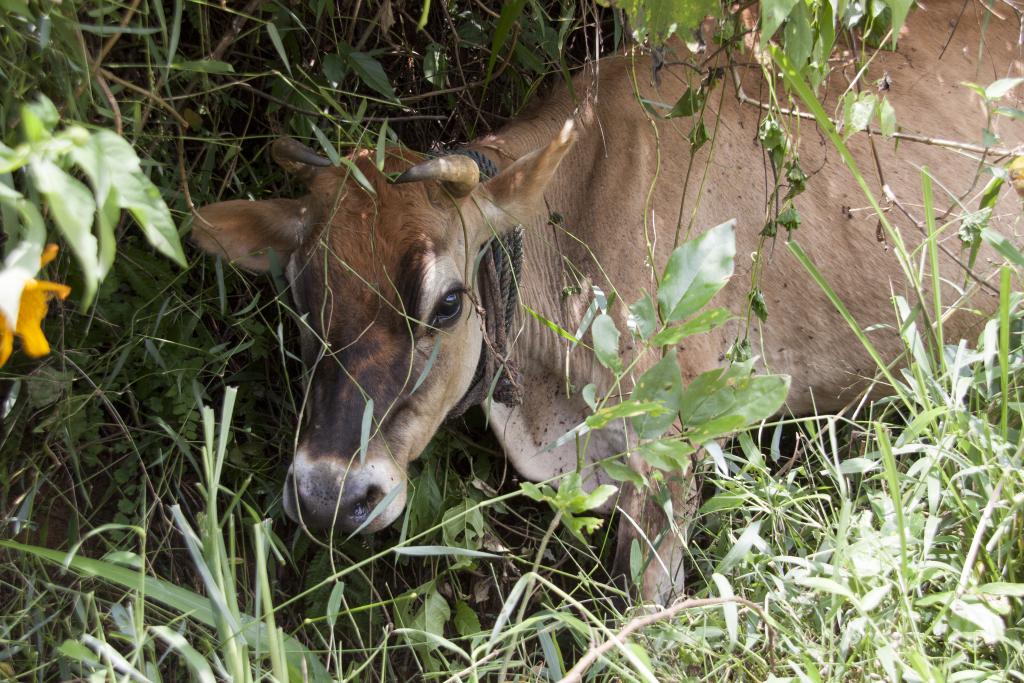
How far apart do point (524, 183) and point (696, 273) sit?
106cm

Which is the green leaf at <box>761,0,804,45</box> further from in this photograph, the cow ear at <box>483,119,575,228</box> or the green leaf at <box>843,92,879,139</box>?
the cow ear at <box>483,119,575,228</box>

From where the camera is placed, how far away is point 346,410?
280 cm

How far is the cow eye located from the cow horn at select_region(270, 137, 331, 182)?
1.85 ft

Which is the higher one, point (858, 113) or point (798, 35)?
point (798, 35)

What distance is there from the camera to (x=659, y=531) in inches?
137

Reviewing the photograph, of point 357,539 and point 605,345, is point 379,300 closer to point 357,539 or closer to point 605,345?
point 605,345

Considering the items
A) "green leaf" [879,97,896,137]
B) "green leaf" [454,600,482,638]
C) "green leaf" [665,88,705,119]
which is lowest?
"green leaf" [454,600,482,638]

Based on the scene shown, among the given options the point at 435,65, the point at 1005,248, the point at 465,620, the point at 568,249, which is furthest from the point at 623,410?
the point at 435,65

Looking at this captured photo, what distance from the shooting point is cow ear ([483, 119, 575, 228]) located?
3014mm

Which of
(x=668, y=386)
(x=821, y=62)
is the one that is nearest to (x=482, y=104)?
(x=821, y=62)

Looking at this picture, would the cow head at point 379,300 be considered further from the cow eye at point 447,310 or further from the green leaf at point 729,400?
the green leaf at point 729,400

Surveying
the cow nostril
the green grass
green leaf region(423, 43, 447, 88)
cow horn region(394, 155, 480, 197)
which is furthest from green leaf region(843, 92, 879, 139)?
green leaf region(423, 43, 447, 88)

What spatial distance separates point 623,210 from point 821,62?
1.04 metres

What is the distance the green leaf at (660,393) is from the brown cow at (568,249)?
0.62 m
